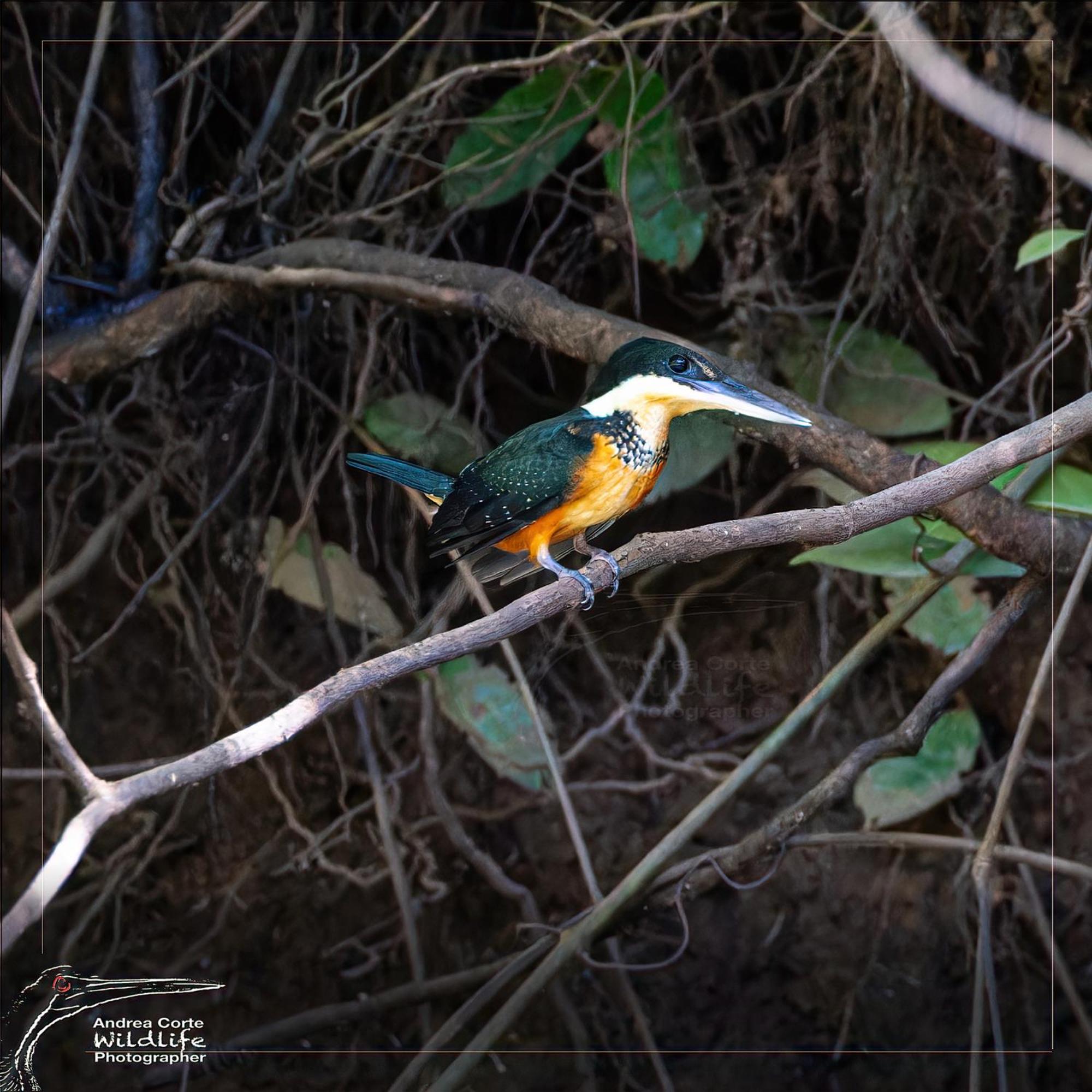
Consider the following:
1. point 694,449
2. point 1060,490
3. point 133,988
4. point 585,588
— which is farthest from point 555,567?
point 133,988

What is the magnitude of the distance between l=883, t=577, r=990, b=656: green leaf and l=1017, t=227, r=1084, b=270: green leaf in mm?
387

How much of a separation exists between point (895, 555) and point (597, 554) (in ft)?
1.15

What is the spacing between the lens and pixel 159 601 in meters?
1.35

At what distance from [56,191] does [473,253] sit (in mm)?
513

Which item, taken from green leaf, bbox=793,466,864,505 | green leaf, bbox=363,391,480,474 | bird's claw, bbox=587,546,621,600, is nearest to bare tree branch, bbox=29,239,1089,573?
green leaf, bbox=793,466,864,505

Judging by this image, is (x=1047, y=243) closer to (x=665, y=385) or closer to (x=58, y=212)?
(x=665, y=385)

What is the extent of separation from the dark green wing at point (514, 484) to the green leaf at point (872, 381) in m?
0.33

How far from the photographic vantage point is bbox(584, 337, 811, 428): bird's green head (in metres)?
1.14

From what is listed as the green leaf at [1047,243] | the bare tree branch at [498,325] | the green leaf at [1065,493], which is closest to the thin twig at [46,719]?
the bare tree branch at [498,325]

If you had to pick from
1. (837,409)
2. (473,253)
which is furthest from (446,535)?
(837,409)

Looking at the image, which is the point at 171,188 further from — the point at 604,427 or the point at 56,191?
the point at 604,427

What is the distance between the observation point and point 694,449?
3.88ft

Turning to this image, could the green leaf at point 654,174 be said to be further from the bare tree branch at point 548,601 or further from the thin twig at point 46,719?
the thin twig at point 46,719

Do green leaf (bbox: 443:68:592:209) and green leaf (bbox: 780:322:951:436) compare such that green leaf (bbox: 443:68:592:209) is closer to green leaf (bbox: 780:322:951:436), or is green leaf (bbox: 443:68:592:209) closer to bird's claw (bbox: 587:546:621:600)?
green leaf (bbox: 780:322:951:436)
